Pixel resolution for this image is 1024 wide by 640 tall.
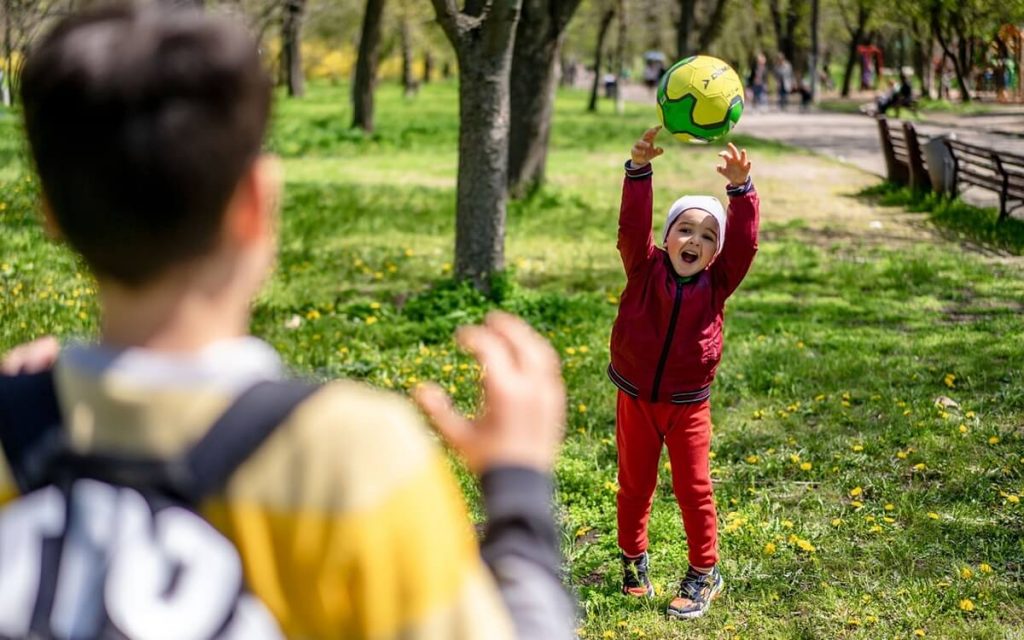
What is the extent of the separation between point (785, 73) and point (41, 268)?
34.2 m

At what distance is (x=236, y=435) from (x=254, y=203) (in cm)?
25

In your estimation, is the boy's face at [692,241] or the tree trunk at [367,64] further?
the tree trunk at [367,64]

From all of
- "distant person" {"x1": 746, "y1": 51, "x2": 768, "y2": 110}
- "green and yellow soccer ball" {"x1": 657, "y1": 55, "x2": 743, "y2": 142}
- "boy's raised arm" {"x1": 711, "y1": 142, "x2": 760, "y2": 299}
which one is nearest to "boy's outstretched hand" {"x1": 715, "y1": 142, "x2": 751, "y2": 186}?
"boy's raised arm" {"x1": 711, "y1": 142, "x2": 760, "y2": 299}

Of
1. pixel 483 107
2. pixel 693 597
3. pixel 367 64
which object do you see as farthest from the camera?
pixel 367 64

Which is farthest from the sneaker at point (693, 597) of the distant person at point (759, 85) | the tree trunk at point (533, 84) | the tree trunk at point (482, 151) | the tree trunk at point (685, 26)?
the distant person at point (759, 85)

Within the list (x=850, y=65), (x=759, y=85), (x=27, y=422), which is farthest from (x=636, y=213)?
(x=850, y=65)

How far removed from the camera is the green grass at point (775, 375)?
4520 mm

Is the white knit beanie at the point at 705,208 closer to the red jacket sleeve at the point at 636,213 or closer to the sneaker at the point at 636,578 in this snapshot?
the red jacket sleeve at the point at 636,213

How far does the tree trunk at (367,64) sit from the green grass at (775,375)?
9.70 meters

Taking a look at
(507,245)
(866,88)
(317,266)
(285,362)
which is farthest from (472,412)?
(866,88)

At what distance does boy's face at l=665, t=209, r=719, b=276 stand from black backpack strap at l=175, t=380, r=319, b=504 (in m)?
3.10

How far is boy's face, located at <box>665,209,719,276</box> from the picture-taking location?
13.5 ft

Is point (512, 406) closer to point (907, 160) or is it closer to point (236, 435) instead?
point (236, 435)

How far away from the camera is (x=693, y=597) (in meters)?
4.39
